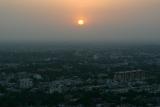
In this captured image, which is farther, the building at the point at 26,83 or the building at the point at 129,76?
the building at the point at 129,76

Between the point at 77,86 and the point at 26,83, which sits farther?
the point at 26,83

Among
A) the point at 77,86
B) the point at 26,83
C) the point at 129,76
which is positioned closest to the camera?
the point at 77,86

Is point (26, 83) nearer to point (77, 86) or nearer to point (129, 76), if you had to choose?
point (77, 86)

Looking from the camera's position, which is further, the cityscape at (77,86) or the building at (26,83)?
the building at (26,83)

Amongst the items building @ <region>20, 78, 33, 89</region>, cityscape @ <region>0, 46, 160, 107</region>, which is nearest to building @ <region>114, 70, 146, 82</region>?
cityscape @ <region>0, 46, 160, 107</region>

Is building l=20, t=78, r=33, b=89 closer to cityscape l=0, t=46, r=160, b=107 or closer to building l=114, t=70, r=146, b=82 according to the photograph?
cityscape l=0, t=46, r=160, b=107

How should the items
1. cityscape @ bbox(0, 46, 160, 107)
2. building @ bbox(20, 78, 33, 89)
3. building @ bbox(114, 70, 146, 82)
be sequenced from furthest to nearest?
1. building @ bbox(114, 70, 146, 82)
2. building @ bbox(20, 78, 33, 89)
3. cityscape @ bbox(0, 46, 160, 107)

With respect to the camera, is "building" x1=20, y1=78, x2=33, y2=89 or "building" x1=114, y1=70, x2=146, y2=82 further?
"building" x1=114, y1=70, x2=146, y2=82

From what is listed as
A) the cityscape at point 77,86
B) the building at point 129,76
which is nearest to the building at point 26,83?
the cityscape at point 77,86

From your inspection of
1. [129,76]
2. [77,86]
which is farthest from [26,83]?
[129,76]

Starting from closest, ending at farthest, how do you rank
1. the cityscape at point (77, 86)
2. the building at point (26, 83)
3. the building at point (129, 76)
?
1. the cityscape at point (77, 86)
2. the building at point (26, 83)
3. the building at point (129, 76)

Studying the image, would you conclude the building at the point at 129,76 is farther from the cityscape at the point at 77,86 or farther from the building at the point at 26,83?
the building at the point at 26,83

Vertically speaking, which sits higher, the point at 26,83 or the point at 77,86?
the point at 26,83

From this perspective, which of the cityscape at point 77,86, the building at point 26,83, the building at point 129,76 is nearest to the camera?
the cityscape at point 77,86
